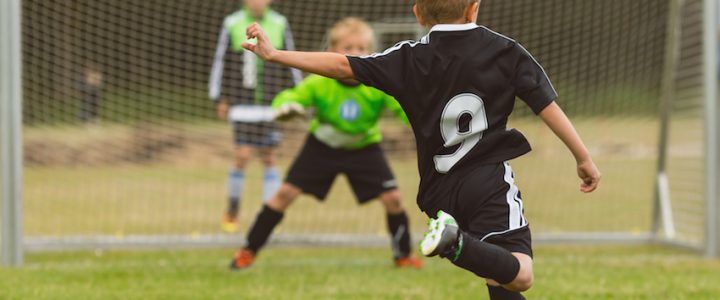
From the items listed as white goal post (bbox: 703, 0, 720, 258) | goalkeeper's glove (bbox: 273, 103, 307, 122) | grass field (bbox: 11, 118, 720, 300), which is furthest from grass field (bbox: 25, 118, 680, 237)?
goalkeeper's glove (bbox: 273, 103, 307, 122)

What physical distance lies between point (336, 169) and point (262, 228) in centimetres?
53

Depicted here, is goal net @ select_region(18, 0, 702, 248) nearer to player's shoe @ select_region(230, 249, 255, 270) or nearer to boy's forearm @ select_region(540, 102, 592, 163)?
player's shoe @ select_region(230, 249, 255, 270)

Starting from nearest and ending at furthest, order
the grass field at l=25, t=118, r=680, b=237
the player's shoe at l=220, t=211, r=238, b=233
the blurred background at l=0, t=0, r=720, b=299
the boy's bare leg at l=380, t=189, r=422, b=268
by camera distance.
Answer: the boy's bare leg at l=380, t=189, r=422, b=268, the blurred background at l=0, t=0, r=720, b=299, the player's shoe at l=220, t=211, r=238, b=233, the grass field at l=25, t=118, r=680, b=237

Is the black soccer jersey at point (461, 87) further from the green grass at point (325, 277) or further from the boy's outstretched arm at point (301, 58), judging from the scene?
the green grass at point (325, 277)

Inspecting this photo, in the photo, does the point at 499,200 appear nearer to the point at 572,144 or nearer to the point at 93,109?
the point at 572,144

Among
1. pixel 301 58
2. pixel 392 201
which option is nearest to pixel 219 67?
pixel 392 201

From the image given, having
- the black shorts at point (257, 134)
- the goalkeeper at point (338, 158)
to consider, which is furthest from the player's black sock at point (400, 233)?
the black shorts at point (257, 134)

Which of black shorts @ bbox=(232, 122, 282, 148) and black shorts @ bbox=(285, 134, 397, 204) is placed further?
black shorts @ bbox=(232, 122, 282, 148)

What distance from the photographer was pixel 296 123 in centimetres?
805

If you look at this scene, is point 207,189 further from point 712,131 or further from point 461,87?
point 461,87

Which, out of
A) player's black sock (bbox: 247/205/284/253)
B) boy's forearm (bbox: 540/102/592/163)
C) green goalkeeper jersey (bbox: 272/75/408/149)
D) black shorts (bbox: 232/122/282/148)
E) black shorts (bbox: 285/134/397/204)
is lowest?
black shorts (bbox: 232/122/282/148)

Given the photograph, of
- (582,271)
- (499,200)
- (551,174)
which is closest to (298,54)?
(499,200)

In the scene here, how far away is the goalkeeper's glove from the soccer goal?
1.75 m

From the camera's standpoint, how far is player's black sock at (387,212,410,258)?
5.91m
